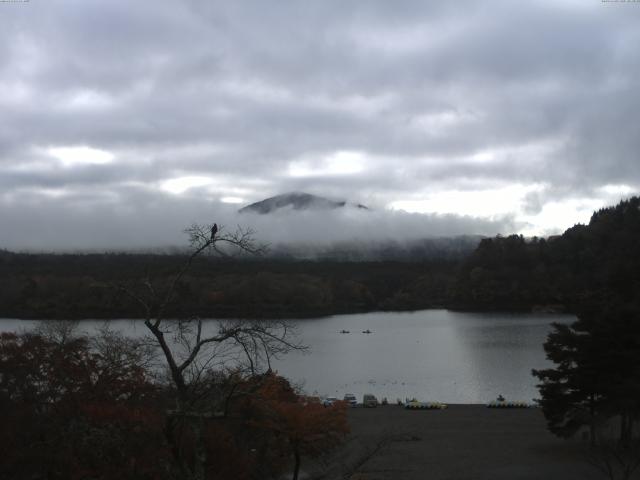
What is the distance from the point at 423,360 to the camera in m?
39.9

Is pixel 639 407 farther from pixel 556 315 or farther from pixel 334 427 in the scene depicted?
pixel 556 315

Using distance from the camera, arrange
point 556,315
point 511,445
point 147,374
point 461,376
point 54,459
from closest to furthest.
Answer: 1. point 54,459
2. point 147,374
3. point 511,445
4. point 461,376
5. point 556,315

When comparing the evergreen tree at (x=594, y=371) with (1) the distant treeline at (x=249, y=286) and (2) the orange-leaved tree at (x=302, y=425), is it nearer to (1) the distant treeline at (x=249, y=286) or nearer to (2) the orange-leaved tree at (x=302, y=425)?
(2) the orange-leaved tree at (x=302, y=425)

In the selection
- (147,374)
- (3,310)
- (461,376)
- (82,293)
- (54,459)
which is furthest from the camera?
(3,310)

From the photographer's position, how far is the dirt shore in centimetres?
1453

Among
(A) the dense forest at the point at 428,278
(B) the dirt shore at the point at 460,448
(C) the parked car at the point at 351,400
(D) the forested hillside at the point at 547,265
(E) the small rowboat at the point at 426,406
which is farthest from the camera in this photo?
(D) the forested hillside at the point at 547,265

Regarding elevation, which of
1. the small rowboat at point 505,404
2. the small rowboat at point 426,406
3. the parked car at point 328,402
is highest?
the parked car at point 328,402

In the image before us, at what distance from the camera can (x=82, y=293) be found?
→ 158 feet

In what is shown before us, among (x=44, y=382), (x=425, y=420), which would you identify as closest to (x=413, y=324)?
(x=425, y=420)

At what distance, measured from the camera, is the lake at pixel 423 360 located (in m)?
29.8

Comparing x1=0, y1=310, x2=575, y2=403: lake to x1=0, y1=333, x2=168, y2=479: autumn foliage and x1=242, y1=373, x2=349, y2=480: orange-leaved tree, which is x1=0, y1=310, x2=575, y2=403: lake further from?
x1=242, y1=373, x2=349, y2=480: orange-leaved tree

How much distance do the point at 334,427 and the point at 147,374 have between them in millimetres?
3604

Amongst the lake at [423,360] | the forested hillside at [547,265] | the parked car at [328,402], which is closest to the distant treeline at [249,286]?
the lake at [423,360]

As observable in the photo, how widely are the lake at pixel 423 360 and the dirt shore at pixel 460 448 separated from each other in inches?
169
